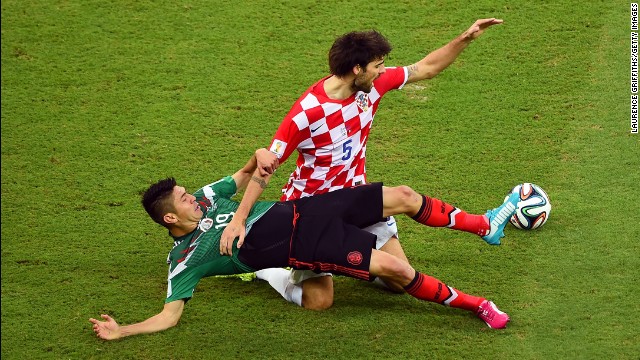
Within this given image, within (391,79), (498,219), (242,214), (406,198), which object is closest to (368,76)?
(391,79)

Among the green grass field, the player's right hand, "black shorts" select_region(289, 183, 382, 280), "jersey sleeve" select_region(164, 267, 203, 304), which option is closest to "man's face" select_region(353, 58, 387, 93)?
"black shorts" select_region(289, 183, 382, 280)

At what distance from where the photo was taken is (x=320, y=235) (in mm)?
6145

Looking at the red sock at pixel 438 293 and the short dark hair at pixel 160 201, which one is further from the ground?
the short dark hair at pixel 160 201

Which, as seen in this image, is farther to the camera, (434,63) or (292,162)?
(292,162)

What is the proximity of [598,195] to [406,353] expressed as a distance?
2011mm

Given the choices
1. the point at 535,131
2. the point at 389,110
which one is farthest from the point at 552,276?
the point at 389,110

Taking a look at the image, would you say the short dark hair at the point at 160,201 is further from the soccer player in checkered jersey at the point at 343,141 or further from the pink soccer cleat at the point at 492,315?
the pink soccer cleat at the point at 492,315

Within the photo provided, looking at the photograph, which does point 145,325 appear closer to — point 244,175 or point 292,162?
point 244,175

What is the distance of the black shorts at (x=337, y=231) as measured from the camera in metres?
6.09

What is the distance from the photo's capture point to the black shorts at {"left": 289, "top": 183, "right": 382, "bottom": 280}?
6090mm

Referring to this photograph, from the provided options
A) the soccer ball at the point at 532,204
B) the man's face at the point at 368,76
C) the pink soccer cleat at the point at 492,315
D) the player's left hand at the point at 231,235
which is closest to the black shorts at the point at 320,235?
the player's left hand at the point at 231,235

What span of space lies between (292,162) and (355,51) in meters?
1.78

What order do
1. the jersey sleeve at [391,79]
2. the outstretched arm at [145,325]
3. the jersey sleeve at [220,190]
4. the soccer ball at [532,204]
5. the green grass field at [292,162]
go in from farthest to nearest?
the soccer ball at [532,204], the jersey sleeve at [391,79], the jersey sleeve at [220,190], the green grass field at [292,162], the outstretched arm at [145,325]

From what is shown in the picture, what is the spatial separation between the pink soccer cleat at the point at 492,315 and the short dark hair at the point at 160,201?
6.17 feet
